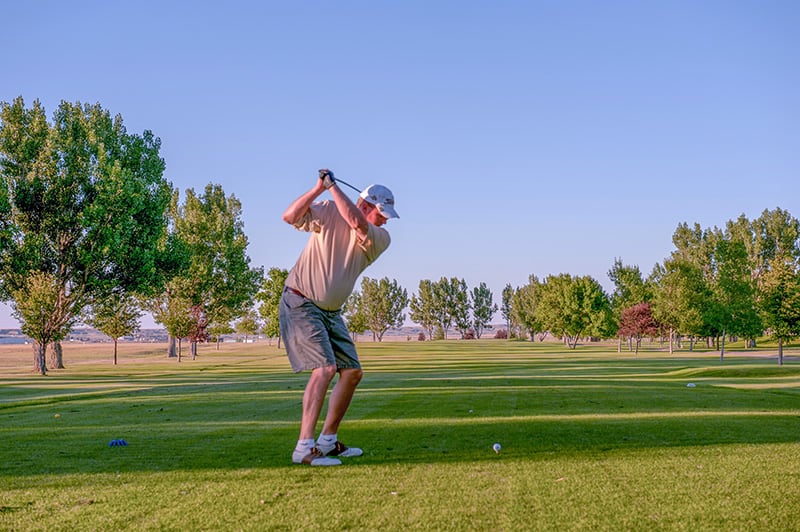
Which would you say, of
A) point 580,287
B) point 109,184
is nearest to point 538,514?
point 109,184

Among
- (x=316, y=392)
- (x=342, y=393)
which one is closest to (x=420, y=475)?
(x=316, y=392)

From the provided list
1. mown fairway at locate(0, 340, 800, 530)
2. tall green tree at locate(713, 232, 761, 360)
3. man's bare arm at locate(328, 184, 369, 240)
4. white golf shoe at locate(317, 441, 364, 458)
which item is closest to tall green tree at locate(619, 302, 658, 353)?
tall green tree at locate(713, 232, 761, 360)

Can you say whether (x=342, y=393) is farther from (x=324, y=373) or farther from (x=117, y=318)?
(x=117, y=318)

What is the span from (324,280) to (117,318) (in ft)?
168

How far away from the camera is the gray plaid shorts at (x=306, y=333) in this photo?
594 cm

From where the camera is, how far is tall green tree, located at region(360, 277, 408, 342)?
16200 centimetres

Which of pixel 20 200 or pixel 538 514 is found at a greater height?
pixel 20 200

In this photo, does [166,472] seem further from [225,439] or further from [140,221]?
[140,221]

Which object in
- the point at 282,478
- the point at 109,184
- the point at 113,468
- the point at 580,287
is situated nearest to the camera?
the point at 282,478

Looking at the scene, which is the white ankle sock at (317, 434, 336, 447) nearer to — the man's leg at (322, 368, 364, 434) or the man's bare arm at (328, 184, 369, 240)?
the man's leg at (322, 368, 364, 434)

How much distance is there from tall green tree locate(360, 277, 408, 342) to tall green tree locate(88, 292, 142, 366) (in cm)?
10690

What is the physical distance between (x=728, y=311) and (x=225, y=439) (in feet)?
187

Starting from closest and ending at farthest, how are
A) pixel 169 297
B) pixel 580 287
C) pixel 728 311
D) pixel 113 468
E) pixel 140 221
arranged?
pixel 113 468 < pixel 140 221 < pixel 728 311 < pixel 169 297 < pixel 580 287

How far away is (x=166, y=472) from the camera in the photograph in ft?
16.6
